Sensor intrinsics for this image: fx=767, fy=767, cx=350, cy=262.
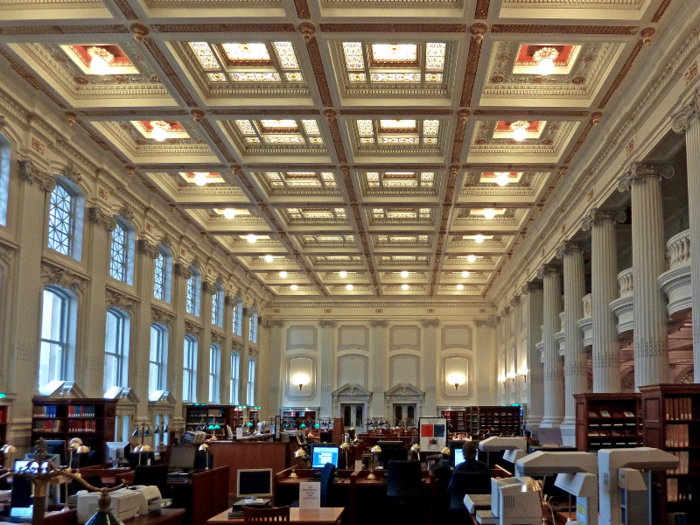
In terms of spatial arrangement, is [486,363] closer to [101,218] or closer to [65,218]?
[101,218]

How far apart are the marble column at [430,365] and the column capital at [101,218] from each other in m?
21.3

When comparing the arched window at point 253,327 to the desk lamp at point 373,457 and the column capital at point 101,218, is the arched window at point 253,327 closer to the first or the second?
the column capital at point 101,218

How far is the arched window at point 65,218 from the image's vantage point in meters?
15.8

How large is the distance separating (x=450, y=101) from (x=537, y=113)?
1618 mm

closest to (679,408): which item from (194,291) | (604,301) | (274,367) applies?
(604,301)

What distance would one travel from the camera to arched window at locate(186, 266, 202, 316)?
2597 cm

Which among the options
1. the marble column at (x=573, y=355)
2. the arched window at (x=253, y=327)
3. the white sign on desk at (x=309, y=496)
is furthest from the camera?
the arched window at (x=253, y=327)

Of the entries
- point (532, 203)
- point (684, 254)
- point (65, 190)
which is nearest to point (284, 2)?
point (684, 254)

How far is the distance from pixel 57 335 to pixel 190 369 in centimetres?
1001

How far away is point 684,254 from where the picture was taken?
1166 cm

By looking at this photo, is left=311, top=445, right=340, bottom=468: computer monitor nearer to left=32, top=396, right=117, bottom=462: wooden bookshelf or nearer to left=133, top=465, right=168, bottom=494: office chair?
left=133, top=465, right=168, bottom=494: office chair

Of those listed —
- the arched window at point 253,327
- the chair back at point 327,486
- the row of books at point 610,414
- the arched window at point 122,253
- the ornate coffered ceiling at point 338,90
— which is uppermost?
the ornate coffered ceiling at point 338,90

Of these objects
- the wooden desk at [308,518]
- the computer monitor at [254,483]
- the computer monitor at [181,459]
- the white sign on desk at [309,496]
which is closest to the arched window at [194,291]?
the computer monitor at [181,459]

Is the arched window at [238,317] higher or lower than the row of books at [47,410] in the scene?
higher
